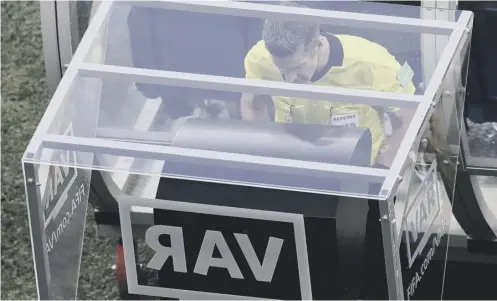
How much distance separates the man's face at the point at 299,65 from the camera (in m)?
3.55

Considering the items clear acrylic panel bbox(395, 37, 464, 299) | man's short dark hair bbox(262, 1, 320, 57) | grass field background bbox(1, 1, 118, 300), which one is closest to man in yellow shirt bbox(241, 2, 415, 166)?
man's short dark hair bbox(262, 1, 320, 57)

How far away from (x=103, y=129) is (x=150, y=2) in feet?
1.73

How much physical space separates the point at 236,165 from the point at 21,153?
8.48 feet

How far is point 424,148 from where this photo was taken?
3.37 meters

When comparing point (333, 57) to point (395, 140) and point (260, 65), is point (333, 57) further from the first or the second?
point (395, 140)

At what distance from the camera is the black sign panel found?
10.8ft

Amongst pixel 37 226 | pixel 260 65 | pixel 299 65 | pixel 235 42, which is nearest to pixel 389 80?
pixel 299 65

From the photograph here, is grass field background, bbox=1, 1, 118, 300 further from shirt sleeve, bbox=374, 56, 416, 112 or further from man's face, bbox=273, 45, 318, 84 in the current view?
shirt sleeve, bbox=374, 56, 416, 112

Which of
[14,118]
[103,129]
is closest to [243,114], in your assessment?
[103,129]

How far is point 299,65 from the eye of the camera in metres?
3.57

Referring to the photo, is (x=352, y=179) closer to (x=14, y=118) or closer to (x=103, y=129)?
(x=103, y=129)

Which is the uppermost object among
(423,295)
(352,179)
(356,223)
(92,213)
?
(352,179)

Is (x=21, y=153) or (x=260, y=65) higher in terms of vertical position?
(x=260, y=65)

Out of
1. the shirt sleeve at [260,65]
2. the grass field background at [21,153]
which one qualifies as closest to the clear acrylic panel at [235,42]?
the shirt sleeve at [260,65]
